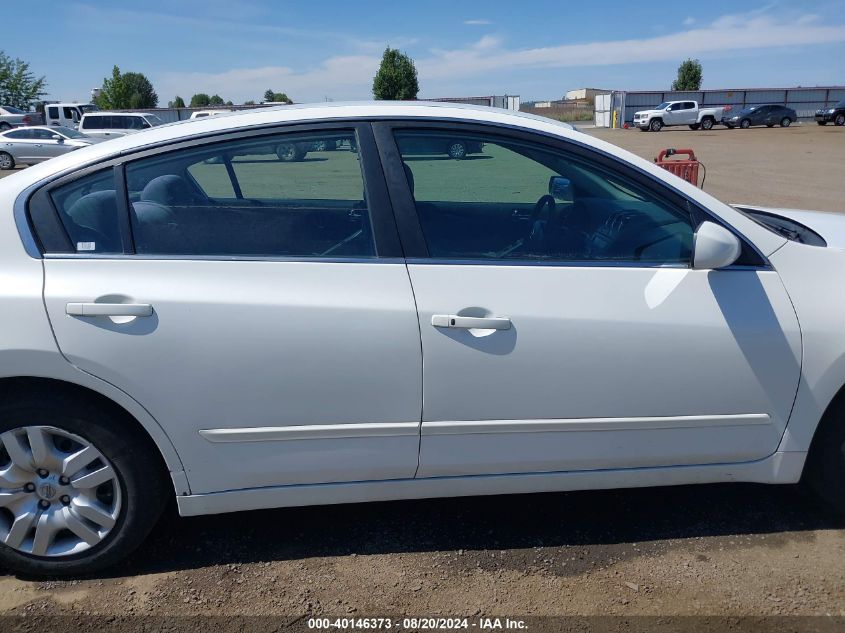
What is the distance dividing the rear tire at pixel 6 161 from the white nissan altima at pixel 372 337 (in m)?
24.8

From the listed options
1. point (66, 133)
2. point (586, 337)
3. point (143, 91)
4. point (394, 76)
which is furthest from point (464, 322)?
point (143, 91)

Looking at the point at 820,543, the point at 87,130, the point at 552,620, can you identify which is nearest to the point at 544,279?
the point at 552,620

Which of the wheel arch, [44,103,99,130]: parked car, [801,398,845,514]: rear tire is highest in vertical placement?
[44,103,99,130]: parked car

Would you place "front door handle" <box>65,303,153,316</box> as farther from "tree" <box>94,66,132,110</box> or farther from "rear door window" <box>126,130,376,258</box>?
"tree" <box>94,66,132,110</box>

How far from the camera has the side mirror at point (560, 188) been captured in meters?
2.90

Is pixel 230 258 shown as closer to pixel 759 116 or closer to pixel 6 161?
pixel 6 161

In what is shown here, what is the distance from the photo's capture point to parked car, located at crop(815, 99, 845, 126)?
41.2m

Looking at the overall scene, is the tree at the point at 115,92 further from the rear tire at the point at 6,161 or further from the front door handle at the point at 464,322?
the front door handle at the point at 464,322

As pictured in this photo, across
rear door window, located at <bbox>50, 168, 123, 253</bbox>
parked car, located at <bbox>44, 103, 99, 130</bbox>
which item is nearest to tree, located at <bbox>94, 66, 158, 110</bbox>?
parked car, located at <bbox>44, 103, 99, 130</bbox>

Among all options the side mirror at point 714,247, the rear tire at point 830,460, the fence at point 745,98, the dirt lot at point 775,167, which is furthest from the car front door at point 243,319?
the fence at point 745,98

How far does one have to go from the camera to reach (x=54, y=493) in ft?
8.14

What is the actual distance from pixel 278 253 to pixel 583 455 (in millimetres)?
1352

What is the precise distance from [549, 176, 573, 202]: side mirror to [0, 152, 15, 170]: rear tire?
2535 cm

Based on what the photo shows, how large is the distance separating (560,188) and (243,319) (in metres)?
1.45
